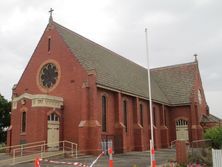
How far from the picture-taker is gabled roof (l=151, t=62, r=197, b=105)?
4894 centimetres

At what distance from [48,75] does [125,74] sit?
1117cm

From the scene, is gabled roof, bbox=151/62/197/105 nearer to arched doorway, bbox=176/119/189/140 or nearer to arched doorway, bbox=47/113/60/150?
arched doorway, bbox=176/119/189/140

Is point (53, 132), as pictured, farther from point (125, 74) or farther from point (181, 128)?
point (181, 128)

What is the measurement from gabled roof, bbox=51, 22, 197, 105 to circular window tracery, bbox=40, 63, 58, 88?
3071 millimetres

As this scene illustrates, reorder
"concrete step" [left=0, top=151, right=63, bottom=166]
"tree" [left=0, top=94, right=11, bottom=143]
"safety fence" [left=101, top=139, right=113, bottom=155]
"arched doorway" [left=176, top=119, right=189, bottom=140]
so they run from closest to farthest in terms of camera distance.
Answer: "concrete step" [left=0, top=151, right=63, bottom=166] → "safety fence" [left=101, top=139, right=113, bottom=155] → "arched doorway" [left=176, top=119, right=189, bottom=140] → "tree" [left=0, top=94, right=11, bottom=143]

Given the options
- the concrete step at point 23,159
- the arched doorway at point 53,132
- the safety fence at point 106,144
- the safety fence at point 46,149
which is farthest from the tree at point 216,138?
the arched doorway at point 53,132

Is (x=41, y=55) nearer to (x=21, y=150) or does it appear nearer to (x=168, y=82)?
(x=21, y=150)

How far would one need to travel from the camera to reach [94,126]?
29594 mm

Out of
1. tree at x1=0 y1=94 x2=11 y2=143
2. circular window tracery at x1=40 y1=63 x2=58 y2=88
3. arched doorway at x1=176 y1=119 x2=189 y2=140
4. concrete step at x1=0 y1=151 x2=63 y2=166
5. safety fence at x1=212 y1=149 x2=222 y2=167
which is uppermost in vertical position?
circular window tracery at x1=40 y1=63 x2=58 y2=88

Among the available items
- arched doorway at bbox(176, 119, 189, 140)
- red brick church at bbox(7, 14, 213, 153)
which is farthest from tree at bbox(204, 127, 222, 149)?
arched doorway at bbox(176, 119, 189, 140)

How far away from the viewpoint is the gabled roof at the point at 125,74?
3441 centimetres

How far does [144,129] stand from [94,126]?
1326cm

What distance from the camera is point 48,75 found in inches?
1369

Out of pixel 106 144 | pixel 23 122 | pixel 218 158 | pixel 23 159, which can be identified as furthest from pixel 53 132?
pixel 218 158
